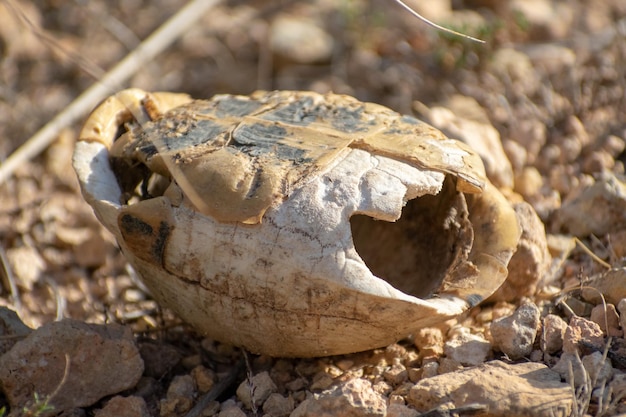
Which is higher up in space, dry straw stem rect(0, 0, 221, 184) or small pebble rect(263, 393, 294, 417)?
dry straw stem rect(0, 0, 221, 184)

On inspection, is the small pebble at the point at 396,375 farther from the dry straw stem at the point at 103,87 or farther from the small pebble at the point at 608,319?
the dry straw stem at the point at 103,87

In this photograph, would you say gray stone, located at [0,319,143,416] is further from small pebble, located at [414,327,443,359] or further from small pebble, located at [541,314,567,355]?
small pebble, located at [541,314,567,355]

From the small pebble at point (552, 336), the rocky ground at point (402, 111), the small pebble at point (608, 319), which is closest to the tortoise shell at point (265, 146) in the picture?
the rocky ground at point (402, 111)

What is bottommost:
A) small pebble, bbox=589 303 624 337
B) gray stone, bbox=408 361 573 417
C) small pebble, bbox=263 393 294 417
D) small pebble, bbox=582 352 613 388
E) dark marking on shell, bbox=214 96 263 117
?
small pebble, bbox=263 393 294 417

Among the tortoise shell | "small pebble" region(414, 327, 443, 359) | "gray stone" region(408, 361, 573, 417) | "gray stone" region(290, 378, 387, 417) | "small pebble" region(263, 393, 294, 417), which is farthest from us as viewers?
"small pebble" region(414, 327, 443, 359)

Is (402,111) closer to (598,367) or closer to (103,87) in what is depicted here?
(103,87)

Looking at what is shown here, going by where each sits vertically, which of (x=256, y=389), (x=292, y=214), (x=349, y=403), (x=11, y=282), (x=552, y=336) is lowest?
(x=11, y=282)

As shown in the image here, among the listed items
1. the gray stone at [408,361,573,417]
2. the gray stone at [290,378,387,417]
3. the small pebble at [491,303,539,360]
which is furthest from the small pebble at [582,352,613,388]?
the gray stone at [290,378,387,417]

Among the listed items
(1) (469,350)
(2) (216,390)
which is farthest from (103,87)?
(1) (469,350)
